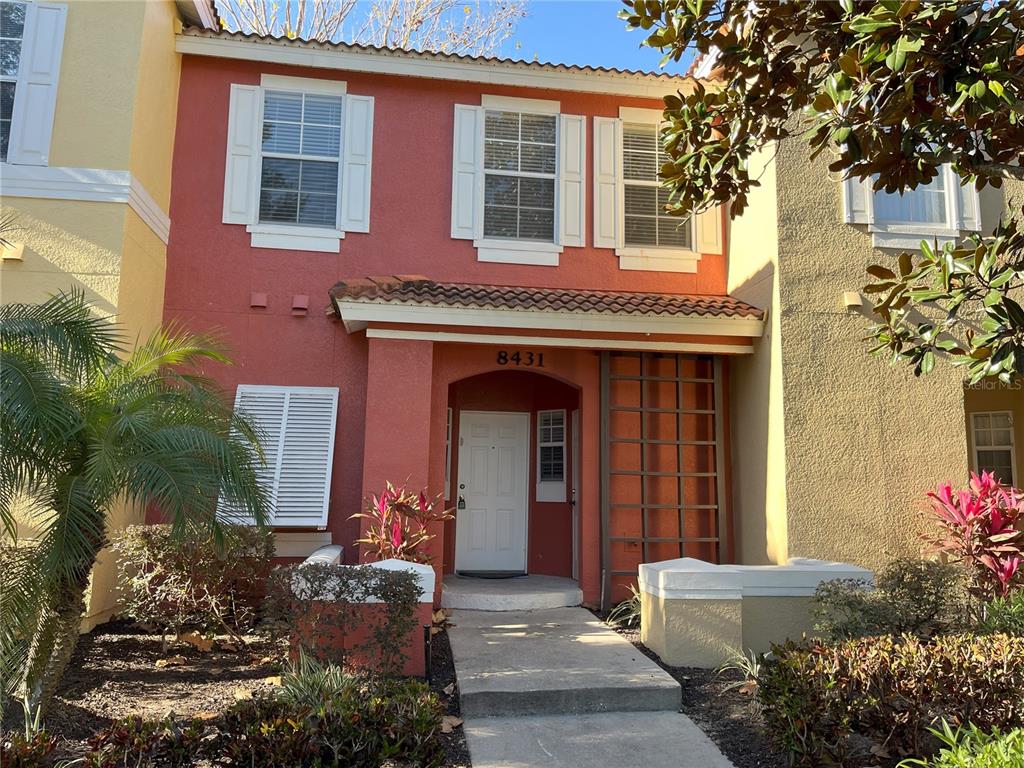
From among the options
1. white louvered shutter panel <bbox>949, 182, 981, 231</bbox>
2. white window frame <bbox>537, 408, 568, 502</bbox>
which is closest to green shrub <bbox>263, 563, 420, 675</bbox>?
white window frame <bbox>537, 408, 568, 502</bbox>

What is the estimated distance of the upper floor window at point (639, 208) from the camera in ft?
31.6

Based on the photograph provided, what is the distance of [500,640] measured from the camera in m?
6.85

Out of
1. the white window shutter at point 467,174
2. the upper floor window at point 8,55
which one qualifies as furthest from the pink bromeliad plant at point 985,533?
the upper floor window at point 8,55

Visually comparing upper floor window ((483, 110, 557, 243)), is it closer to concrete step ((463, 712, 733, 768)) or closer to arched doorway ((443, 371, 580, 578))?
arched doorway ((443, 371, 580, 578))

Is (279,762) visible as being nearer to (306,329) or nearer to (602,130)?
(306,329)

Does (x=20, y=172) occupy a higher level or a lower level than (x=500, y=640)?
higher

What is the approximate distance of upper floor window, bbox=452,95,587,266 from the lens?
9.45 meters

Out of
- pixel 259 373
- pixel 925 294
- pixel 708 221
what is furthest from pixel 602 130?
pixel 925 294

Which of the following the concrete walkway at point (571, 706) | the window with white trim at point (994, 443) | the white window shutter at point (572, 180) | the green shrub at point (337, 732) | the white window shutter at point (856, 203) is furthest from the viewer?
the window with white trim at point (994, 443)

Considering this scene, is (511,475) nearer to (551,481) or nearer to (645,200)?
(551,481)

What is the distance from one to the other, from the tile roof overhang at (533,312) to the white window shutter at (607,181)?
1.13 m

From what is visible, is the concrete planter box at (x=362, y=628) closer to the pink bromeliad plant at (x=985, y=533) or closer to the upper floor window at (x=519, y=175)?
the upper floor window at (x=519, y=175)

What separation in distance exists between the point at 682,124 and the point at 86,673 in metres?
6.23

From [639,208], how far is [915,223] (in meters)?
3.21
